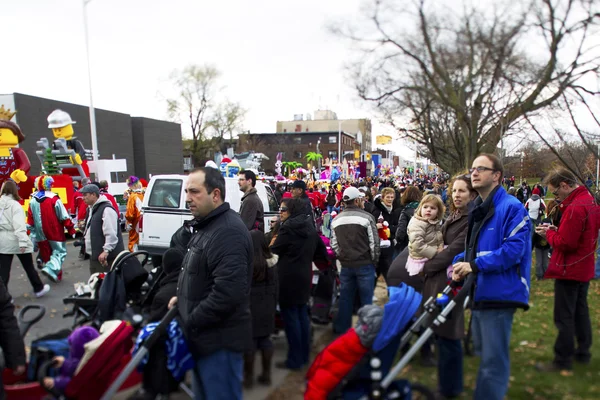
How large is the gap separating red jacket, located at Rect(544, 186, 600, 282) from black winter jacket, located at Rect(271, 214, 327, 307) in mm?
2426

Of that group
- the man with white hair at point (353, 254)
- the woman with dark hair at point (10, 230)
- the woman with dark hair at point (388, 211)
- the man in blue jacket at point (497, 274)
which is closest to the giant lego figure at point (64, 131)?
the woman with dark hair at point (10, 230)

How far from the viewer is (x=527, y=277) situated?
126 inches

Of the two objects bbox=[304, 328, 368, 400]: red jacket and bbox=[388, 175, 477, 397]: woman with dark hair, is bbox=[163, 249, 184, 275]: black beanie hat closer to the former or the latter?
bbox=[304, 328, 368, 400]: red jacket

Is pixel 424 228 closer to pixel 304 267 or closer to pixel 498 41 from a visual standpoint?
pixel 304 267

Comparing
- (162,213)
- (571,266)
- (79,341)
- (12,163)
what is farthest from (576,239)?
(12,163)

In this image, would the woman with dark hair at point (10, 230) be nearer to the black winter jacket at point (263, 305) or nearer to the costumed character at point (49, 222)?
the costumed character at point (49, 222)

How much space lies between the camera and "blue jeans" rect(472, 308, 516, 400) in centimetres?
309

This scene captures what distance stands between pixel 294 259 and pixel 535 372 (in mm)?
2616

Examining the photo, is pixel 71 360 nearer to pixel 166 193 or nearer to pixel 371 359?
pixel 371 359

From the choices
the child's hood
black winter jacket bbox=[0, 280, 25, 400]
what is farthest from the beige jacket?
black winter jacket bbox=[0, 280, 25, 400]

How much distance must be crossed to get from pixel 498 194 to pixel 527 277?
2.09ft

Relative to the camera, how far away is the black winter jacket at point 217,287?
8.55 feet

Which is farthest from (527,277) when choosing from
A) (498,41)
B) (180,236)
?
(498,41)

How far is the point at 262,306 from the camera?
427 centimetres
